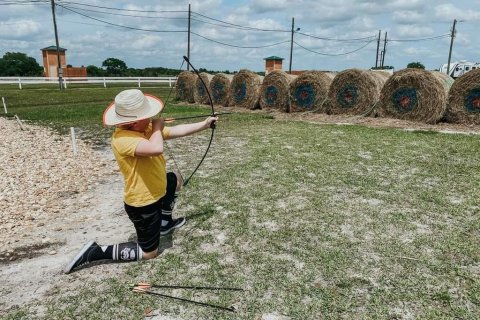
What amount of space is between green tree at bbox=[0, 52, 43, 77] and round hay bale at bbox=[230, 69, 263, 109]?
65832mm

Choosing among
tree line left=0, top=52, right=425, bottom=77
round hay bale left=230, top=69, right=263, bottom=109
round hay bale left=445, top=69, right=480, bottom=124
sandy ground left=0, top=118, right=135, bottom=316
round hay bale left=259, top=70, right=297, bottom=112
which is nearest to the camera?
sandy ground left=0, top=118, right=135, bottom=316

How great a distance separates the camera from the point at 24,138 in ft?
33.8

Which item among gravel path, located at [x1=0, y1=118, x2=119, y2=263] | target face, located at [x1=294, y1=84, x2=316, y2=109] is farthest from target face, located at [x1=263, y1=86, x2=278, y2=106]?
gravel path, located at [x1=0, y1=118, x2=119, y2=263]

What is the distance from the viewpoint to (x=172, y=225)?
14.9 feet

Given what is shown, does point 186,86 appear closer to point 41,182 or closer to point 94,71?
point 41,182

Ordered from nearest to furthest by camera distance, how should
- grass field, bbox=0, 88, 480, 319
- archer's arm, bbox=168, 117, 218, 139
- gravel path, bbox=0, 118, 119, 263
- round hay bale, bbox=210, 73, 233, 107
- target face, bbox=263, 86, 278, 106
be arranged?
1. grass field, bbox=0, 88, 480, 319
2. archer's arm, bbox=168, 117, 218, 139
3. gravel path, bbox=0, 118, 119, 263
4. target face, bbox=263, 86, 278, 106
5. round hay bale, bbox=210, 73, 233, 107

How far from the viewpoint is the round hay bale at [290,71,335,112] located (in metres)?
15.4

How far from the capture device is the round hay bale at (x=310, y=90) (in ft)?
50.6

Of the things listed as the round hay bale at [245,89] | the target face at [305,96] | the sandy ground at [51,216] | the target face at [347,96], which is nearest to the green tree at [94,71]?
the round hay bale at [245,89]

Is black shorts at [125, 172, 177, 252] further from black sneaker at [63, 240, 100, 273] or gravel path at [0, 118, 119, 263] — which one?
gravel path at [0, 118, 119, 263]

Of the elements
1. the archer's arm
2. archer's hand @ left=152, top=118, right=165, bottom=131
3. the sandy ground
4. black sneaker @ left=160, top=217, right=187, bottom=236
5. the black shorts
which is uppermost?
archer's hand @ left=152, top=118, right=165, bottom=131

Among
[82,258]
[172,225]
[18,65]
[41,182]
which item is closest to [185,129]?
[172,225]

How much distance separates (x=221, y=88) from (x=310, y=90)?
17.1 feet

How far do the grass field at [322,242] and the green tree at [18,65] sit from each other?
7703 cm
